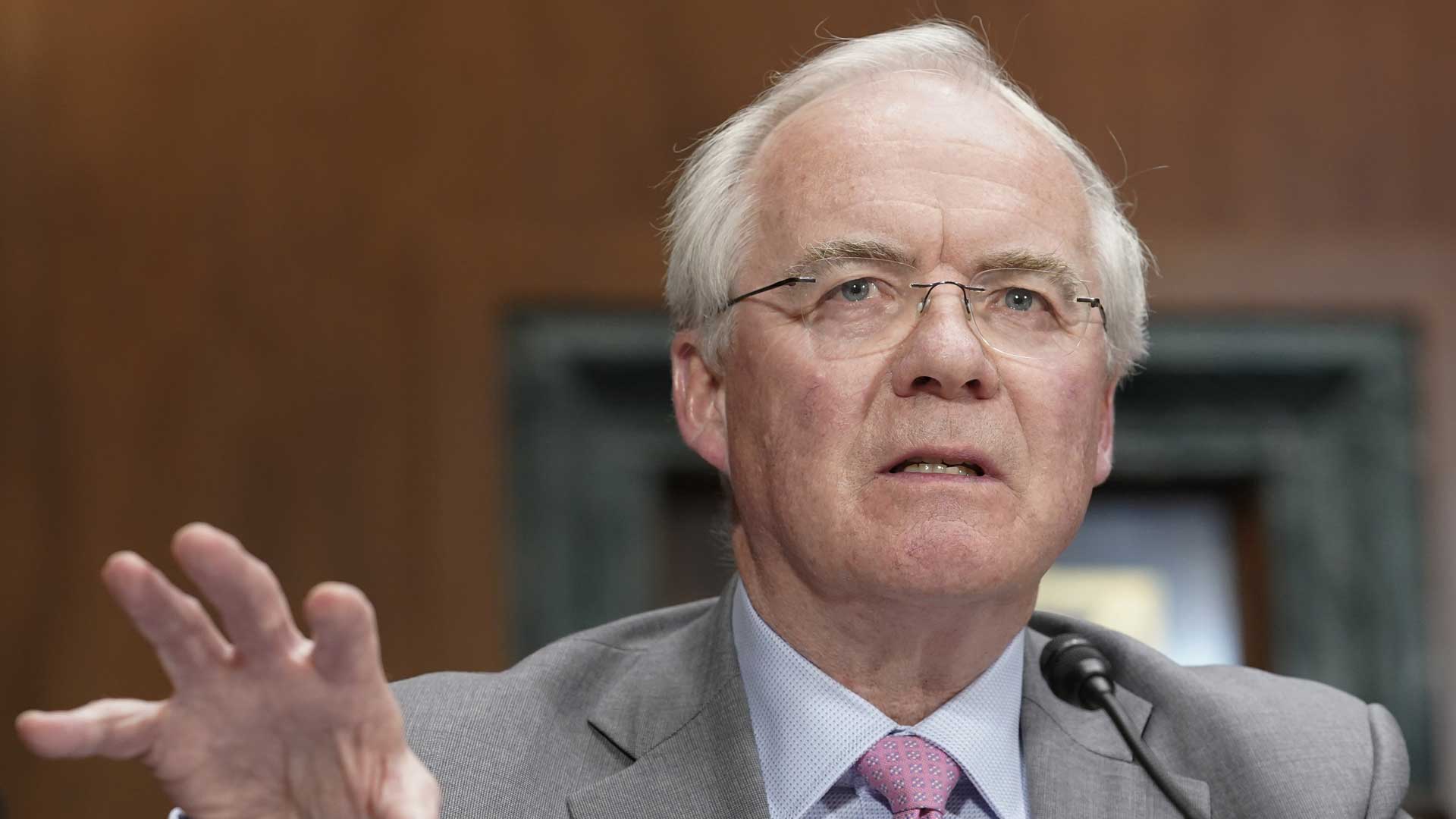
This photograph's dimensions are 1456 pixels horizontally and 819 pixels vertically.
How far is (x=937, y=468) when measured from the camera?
67.4 inches

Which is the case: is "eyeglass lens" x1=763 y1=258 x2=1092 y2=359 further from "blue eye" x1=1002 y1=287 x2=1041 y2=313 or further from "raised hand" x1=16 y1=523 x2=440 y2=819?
"raised hand" x1=16 y1=523 x2=440 y2=819

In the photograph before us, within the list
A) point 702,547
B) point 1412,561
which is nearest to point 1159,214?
point 1412,561

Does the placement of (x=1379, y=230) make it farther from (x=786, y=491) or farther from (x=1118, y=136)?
(x=786, y=491)

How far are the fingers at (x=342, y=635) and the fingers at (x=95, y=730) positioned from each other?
0.44 ft

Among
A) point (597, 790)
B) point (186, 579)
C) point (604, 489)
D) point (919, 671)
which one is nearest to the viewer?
point (597, 790)

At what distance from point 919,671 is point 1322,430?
2030 millimetres

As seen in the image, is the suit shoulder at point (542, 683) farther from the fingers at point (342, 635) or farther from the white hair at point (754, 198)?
the fingers at point (342, 635)

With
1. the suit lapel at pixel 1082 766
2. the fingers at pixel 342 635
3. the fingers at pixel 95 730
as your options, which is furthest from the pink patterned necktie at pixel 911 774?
the fingers at pixel 95 730

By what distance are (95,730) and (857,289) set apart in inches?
36.7

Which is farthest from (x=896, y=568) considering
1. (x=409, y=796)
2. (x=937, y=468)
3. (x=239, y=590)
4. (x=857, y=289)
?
(x=239, y=590)

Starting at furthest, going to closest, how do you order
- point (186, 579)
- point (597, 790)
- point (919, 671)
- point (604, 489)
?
point (604, 489) < point (186, 579) < point (919, 671) < point (597, 790)

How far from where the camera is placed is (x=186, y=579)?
312 centimetres

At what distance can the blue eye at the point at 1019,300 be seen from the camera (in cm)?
184

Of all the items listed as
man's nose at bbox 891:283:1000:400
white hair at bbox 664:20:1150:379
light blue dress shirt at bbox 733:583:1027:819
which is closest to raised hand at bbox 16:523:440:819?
light blue dress shirt at bbox 733:583:1027:819
